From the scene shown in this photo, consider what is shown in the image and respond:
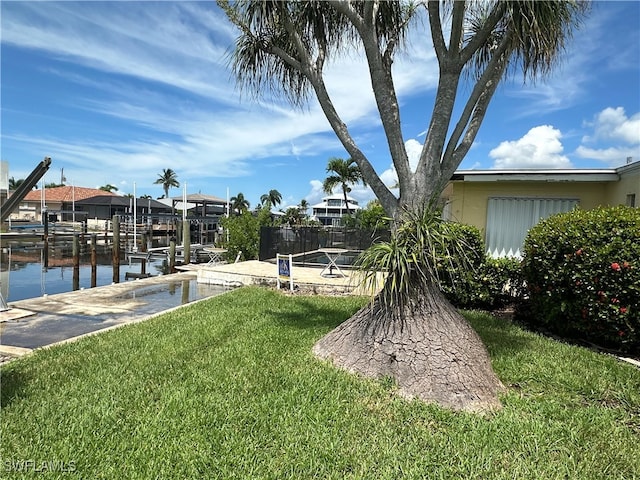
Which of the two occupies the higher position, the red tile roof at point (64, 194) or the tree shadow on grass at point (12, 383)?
the red tile roof at point (64, 194)

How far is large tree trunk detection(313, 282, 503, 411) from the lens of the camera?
3.70m

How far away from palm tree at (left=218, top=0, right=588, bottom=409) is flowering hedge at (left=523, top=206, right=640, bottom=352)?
231 centimetres

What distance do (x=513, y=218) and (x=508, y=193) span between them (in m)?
0.65

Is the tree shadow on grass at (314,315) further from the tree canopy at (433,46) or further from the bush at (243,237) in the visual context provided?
the bush at (243,237)

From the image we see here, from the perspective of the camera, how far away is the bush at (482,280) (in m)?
7.56

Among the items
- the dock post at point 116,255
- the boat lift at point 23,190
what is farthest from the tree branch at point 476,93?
Answer: the dock post at point 116,255

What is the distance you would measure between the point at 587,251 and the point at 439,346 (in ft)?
9.92

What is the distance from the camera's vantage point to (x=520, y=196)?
9516 mm

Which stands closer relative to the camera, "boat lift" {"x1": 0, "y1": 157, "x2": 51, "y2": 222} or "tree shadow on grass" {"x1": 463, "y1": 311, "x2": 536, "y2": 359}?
"tree shadow on grass" {"x1": 463, "y1": 311, "x2": 536, "y2": 359}

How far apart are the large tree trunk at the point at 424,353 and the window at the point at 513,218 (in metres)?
6.32

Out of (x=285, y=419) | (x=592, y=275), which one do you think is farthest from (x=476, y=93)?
(x=285, y=419)

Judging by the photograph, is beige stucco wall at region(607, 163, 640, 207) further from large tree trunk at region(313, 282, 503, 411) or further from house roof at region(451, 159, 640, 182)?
large tree trunk at region(313, 282, 503, 411)

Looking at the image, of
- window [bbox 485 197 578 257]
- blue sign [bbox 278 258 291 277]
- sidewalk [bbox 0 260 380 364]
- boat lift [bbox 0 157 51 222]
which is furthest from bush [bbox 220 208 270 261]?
window [bbox 485 197 578 257]

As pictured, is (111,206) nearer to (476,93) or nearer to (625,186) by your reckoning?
(625,186)
